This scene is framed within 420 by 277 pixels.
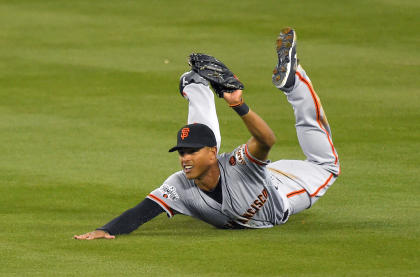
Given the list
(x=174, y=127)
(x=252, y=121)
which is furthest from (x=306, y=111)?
(x=174, y=127)

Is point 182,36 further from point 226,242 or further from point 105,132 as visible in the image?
point 226,242

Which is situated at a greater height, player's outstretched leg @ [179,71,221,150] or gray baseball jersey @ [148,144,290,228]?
Answer: player's outstretched leg @ [179,71,221,150]

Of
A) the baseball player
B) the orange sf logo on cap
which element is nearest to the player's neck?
the baseball player

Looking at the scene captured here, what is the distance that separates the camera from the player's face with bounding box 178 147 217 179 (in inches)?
270

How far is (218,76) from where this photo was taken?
6547 mm

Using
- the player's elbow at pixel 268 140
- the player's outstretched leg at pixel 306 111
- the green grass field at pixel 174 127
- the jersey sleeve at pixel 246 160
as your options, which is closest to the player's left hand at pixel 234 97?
the player's elbow at pixel 268 140

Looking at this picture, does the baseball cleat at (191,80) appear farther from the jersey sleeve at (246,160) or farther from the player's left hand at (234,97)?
the player's left hand at (234,97)

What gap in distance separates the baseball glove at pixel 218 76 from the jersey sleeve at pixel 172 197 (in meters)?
0.94

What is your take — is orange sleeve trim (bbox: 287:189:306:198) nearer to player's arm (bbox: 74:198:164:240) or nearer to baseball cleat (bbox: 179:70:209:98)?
player's arm (bbox: 74:198:164:240)

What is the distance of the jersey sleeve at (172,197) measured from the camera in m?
7.17

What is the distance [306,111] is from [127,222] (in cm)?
187

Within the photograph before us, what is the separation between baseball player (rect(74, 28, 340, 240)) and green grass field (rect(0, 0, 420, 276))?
0.50 feet

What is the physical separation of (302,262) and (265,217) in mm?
1092

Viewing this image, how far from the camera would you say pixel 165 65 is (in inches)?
558
